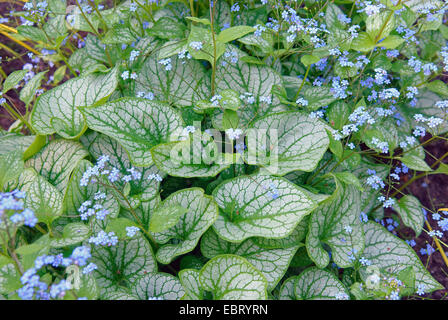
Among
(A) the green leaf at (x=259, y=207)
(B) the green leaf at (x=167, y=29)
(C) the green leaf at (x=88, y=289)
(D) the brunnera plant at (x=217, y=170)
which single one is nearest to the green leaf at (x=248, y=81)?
(D) the brunnera plant at (x=217, y=170)

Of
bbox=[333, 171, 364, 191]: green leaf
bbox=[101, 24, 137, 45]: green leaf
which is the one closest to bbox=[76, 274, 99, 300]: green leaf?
bbox=[333, 171, 364, 191]: green leaf

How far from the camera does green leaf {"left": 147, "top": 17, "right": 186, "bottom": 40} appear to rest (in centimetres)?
241

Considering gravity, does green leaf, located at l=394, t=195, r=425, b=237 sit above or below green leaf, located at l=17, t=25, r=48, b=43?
below

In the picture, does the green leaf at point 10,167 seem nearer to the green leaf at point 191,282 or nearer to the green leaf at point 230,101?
the green leaf at point 191,282

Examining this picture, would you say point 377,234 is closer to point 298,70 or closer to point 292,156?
point 292,156

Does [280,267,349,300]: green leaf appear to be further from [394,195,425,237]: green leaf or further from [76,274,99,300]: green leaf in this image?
[76,274,99,300]: green leaf

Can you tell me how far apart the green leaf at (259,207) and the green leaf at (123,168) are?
37cm

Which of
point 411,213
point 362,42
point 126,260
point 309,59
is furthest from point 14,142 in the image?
point 411,213

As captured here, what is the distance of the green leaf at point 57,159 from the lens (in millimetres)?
2133

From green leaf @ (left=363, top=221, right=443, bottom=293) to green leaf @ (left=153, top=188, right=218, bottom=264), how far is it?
969mm

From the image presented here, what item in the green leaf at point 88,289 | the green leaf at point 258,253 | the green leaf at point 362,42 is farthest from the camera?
the green leaf at point 362,42
